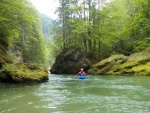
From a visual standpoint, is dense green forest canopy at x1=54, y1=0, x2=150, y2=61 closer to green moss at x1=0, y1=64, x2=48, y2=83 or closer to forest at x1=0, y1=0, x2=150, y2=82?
forest at x1=0, y1=0, x2=150, y2=82

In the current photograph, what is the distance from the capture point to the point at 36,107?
26.8 feet

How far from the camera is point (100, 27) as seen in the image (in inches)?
1292

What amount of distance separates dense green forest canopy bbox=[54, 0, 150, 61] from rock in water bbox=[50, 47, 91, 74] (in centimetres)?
303

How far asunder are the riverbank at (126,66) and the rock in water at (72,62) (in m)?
2.12

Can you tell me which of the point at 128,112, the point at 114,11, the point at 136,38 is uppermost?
the point at 114,11

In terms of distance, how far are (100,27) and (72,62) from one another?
23.9ft

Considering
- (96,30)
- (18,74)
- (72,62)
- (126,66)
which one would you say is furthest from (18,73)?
(96,30)

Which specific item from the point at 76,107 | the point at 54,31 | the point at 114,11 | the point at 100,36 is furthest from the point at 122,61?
the point at 76,107

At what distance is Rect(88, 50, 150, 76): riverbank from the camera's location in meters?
23.6

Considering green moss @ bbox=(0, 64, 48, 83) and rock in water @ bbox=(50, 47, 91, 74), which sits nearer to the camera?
green moss @ bbox=(0, 64, 48, 83)

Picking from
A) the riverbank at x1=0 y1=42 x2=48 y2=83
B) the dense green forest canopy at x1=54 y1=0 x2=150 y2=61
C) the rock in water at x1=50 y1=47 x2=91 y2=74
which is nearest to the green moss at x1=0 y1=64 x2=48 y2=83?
the riverbank at x1=0 y1=42 x2=48 y2=83

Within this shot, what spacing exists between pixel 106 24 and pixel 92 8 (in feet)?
11.2

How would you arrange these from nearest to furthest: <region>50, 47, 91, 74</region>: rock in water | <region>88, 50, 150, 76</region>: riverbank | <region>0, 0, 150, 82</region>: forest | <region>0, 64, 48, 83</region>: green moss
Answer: <region>0, 64, 48, 83</region>: green moss, <region>88, 50, 150, 76</region>: riverbank, <region>0, 0, 150, 82</region>: forest, <region>50, 47, 91, 74</region>: rock in water

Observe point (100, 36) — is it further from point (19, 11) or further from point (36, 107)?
point (36, 107)
